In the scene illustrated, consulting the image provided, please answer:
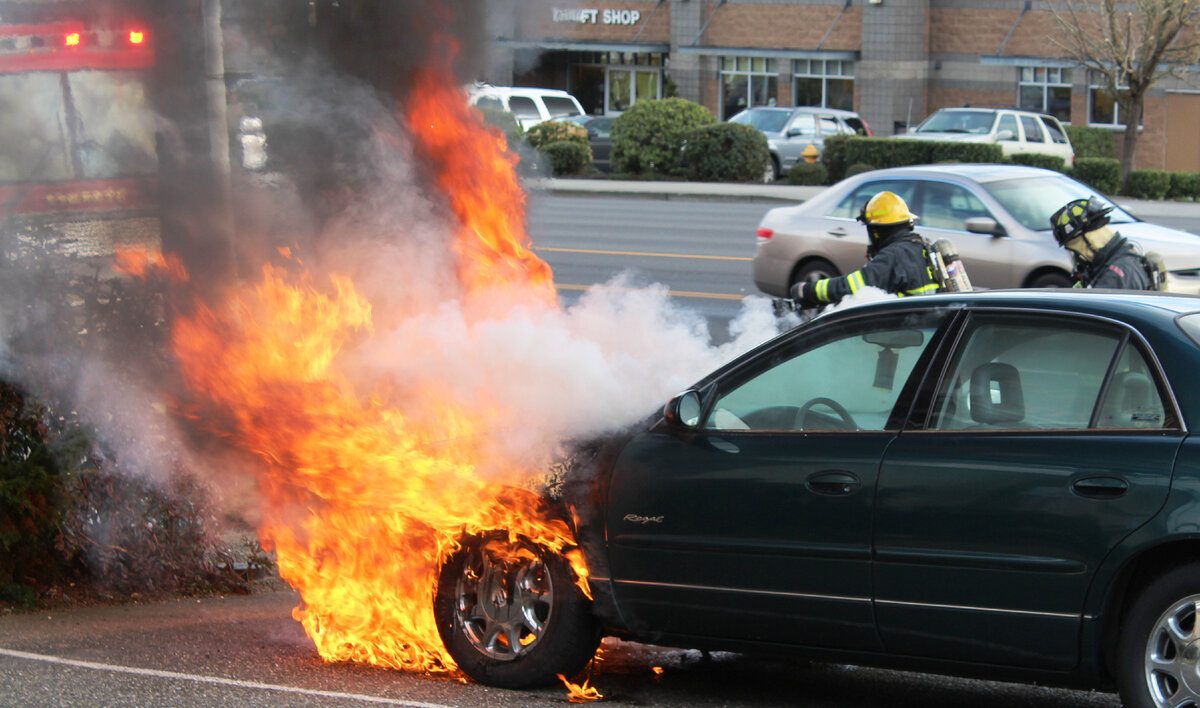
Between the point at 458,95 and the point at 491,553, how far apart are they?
337 centimetres

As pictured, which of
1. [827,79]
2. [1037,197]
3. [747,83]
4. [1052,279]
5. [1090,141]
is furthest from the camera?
[747,83]

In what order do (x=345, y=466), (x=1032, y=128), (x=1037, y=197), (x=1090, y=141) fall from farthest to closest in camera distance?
1. (x=1090, y=141)
2. (x=1032, y=128)
3. (x=1037, y=197)
4. (x=345, y=466)

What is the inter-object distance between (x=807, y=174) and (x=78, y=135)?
22475 mm

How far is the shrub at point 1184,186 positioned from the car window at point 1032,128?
3179 millimetres

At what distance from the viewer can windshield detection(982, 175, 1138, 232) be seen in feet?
39.3

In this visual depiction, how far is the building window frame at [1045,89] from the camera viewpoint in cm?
3834

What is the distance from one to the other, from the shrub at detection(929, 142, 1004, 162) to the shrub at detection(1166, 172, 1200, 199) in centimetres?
326

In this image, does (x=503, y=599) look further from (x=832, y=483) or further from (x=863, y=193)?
(x=863, y=193)

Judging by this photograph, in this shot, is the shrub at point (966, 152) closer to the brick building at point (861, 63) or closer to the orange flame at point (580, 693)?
the brick building at point (861, 63)

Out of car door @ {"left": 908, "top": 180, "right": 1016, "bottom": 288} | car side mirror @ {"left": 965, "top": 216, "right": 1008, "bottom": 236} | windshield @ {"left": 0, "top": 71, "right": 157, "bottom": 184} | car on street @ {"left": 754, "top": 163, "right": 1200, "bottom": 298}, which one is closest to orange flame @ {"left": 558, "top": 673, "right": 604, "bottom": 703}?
windshield @ {"left": 0, "top": 71, "right": 157, "bottom": 184}

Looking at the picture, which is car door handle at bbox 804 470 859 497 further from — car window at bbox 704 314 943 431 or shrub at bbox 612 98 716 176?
shrub at bbox 612 98 716 176

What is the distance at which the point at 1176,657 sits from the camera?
13.0 ft

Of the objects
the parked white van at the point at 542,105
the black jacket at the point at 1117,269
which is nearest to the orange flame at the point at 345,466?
the black jacket at the point at 1117,269

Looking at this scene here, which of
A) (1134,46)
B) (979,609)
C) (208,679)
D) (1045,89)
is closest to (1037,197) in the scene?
(979,609)
